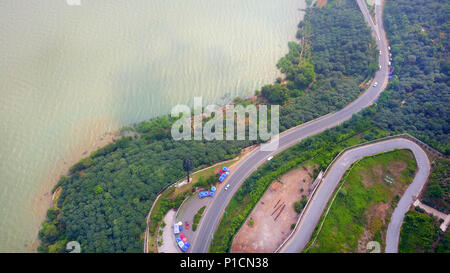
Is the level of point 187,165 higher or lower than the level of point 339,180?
higher

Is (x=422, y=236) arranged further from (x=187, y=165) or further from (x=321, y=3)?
(x=321, y=3)

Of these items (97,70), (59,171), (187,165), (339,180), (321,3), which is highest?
(321,3)

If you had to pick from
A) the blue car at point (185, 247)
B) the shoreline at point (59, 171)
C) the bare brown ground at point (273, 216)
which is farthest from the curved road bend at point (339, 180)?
the shoreline at point (59, 171)

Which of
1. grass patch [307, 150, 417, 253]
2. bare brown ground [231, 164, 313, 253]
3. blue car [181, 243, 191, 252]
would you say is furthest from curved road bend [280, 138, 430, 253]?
blue car [181, 243, 191, 252]

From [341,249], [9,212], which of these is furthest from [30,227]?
[341,249]

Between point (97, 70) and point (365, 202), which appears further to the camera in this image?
point (97, 70)

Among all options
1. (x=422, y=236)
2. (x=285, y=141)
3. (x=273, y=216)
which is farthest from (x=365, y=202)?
(x=285, y=141)

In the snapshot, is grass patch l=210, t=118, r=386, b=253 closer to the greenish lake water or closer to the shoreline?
the greenish lake water
